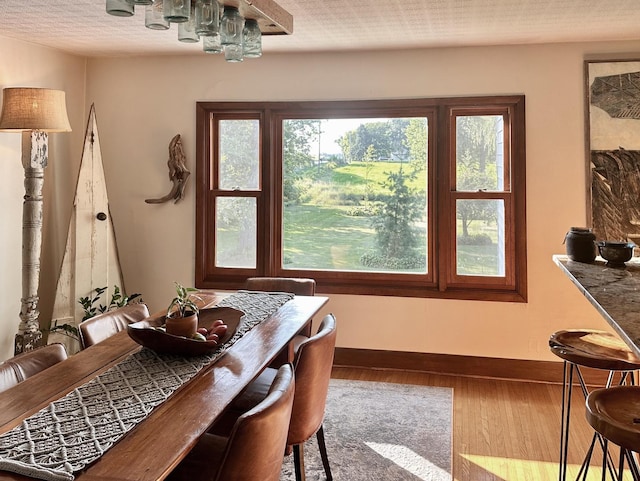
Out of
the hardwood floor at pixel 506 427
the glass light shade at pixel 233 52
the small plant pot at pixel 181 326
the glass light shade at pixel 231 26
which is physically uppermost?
the glass light shade at pixel 231 26

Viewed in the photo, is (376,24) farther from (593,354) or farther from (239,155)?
(593,354)

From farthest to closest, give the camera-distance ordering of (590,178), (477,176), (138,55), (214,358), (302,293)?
(138,55), (477,176), (590,178), (302,293), (214,358)

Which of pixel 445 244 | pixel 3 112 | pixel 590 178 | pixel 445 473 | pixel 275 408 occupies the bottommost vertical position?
pixel 445 473

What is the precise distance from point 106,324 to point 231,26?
1.42 metres

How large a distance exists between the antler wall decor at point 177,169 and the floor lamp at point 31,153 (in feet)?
2.97

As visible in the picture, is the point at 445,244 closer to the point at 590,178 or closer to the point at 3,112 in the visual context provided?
the point at 590,178

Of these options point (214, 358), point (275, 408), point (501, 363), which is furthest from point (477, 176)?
point (275, 408)

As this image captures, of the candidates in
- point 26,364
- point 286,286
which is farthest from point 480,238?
point 26,364

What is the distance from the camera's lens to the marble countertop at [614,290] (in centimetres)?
146

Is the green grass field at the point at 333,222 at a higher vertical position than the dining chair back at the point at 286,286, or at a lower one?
higher

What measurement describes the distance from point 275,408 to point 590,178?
10.4 feet

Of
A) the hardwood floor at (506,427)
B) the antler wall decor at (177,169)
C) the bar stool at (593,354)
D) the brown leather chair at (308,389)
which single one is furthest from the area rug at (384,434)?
the antler wall decor at (177,169)

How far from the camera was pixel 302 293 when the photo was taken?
3283mm

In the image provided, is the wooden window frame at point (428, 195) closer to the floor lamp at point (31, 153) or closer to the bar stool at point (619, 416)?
the floor lamp at point (31, 153)
